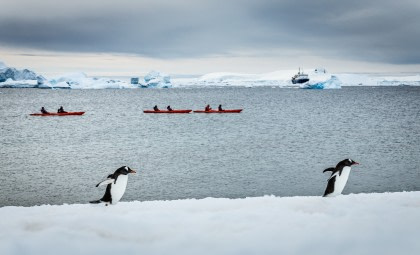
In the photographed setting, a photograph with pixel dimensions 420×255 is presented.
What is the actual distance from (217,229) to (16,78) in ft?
574

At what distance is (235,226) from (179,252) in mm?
1186

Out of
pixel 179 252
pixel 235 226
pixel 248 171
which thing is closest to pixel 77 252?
pixel 179 252

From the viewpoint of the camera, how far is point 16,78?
16425cm

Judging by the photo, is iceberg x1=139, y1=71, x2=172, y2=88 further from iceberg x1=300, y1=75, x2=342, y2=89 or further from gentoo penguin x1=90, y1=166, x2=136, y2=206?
gentoo penguin x1=90, y1=166, x2=136, y2=206

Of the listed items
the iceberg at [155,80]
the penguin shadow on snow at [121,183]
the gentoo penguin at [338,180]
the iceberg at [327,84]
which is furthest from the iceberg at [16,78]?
the gentoo penguin at [338,180]

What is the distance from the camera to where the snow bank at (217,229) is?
6.49 meters

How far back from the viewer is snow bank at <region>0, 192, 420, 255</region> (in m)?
6.49

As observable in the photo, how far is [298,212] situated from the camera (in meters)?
7.87

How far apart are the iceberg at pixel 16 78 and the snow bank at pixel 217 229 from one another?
14155cm

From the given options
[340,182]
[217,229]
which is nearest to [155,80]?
[340,182]

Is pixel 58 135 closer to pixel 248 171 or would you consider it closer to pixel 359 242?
pixel 248 171

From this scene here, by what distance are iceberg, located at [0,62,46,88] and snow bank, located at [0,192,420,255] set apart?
464 ft

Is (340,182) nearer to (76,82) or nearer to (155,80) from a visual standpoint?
(155,80)

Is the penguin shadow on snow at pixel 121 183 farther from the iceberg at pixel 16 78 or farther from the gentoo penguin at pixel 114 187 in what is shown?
the iceberg at pixel 16 78
